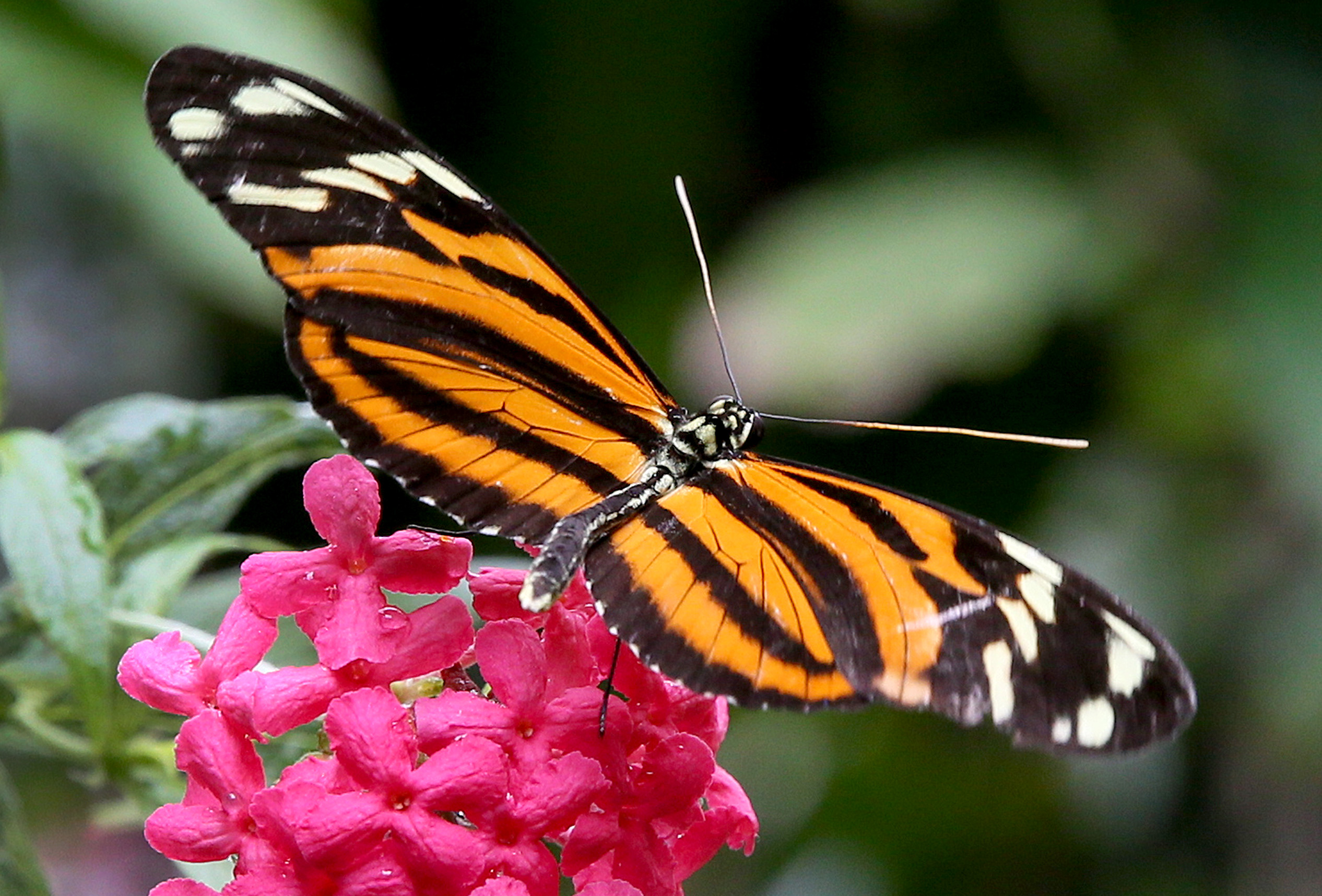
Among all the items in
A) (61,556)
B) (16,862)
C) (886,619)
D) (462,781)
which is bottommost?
(16,862)

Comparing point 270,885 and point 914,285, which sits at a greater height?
point 914,285

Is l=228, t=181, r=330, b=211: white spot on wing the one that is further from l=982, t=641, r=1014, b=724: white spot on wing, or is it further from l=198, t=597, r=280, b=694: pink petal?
l=982, t=641, r=1014, b=724: white spot on wing

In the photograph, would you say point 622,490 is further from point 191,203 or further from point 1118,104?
point 1118,104

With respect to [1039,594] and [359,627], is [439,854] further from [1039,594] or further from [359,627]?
[1039,594]

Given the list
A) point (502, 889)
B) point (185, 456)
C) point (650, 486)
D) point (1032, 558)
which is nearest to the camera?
point (502, 889)

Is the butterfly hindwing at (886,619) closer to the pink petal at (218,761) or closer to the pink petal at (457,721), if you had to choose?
the pink petal at (457,721)

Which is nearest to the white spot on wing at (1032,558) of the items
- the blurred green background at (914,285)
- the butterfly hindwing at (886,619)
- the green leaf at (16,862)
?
the butterfly hindwing at (886,619)

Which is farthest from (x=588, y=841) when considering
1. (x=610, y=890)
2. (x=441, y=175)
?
(x=441, y=175)

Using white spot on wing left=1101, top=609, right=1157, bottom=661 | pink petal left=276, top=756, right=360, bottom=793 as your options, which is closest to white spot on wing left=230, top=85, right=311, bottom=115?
pink petal left=276, top=756, right=360, bottom=793
